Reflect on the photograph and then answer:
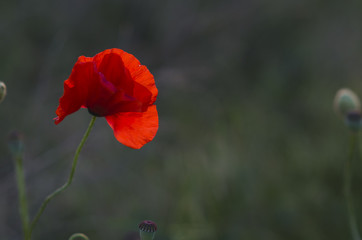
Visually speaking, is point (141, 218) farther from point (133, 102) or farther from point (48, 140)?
point (133, 102)

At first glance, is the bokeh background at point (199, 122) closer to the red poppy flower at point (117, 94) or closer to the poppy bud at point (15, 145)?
the poppy bud at point (15, 145)

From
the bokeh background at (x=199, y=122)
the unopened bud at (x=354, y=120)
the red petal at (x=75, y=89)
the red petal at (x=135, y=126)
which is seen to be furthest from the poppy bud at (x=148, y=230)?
the bokeh background at (x=199, y=122)

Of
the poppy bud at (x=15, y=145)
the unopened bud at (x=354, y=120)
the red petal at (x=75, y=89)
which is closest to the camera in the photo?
the red petal at (x=75, y=89)

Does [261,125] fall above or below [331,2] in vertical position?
below

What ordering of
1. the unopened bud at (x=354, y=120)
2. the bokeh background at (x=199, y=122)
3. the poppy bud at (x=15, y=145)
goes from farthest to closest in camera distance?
the bokeh background at (x=199, y=122), the unopened bud at (x=354, y=120), the poppy bud at (x=15, y=145)

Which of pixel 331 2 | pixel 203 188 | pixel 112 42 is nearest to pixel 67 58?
pixel 112 42
